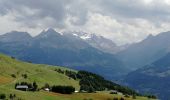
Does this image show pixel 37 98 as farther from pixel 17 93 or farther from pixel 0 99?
pixel 0 99

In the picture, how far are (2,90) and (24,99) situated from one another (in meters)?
17.3

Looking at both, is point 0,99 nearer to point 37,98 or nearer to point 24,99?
point 24,99

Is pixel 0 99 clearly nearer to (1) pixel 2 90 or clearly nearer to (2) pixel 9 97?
(2) pixel 9 97

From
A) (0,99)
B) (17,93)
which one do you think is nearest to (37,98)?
(17,93)

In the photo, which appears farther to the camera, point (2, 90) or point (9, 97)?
point (2, 90)

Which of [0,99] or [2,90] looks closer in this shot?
[0,99]

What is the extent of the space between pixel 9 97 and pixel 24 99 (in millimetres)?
6208

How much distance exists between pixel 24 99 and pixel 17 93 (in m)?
11.6

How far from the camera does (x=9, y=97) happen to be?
18500cm

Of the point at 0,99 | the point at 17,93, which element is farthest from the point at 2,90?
the point at 0,99

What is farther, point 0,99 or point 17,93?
point 17,93

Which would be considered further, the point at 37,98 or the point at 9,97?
the point at 37,98

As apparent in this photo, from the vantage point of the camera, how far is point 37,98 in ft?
Answer: 653

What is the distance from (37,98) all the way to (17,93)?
911cm
